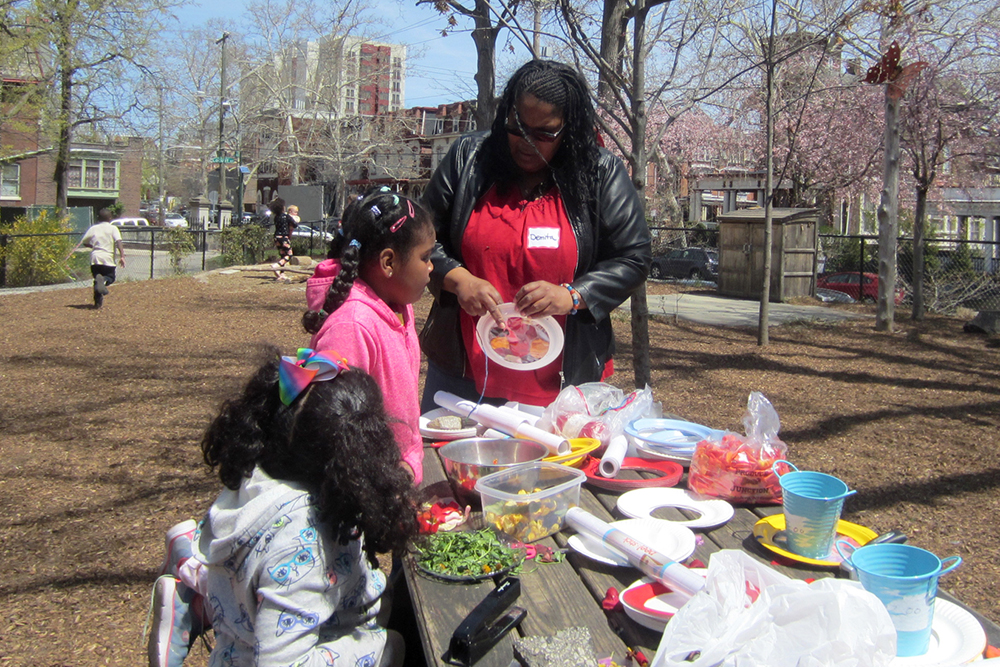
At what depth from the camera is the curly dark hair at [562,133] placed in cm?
246

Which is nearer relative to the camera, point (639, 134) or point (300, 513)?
point (300, 513)

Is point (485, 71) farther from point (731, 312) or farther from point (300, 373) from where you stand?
point (300, 373)

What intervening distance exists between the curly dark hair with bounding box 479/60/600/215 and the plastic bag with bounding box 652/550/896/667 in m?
1.53

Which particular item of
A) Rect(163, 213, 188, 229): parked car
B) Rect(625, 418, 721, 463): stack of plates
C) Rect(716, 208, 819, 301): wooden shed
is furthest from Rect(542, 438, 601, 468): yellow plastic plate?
Rect(163, 213, 188, 229): parked car

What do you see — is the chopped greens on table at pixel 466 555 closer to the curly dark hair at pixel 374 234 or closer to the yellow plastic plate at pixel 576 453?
the yellow plastic plate at pixel 576 453

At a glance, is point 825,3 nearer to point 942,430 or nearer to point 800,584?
point 942,430

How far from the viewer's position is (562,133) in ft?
8.23

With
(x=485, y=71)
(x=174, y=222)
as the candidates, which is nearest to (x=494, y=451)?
(x=485, y=71)

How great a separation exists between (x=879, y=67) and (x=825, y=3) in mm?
2343

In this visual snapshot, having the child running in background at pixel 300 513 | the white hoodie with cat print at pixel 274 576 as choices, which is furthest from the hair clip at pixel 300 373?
the white hoodie with cat print at pixel 274 576

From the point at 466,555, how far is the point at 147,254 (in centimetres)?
2354

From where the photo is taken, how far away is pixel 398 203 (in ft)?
6.93

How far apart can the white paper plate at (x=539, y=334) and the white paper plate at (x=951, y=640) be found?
1319 mm

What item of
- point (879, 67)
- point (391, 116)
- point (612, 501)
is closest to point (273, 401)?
point (612, 501)
